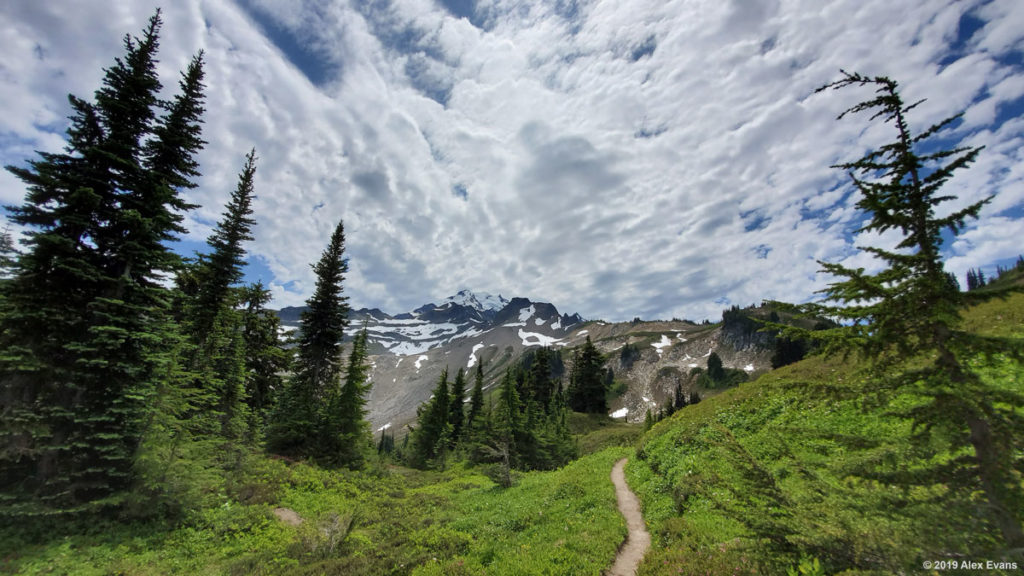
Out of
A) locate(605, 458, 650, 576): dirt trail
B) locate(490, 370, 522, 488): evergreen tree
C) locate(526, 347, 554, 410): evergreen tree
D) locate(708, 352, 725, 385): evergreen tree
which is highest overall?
locate(708, 352, 725, 385): evergreen tree

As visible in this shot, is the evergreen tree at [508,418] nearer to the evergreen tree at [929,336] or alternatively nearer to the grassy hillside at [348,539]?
the grassy hillside at [348,539]

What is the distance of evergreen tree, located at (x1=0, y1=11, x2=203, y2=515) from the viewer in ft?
42.7

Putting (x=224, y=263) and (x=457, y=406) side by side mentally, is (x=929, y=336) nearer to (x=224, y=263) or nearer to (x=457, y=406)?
(x=224, y=263)

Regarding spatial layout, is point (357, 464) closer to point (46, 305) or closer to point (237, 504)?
point (237, 504)

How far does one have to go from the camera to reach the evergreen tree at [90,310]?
1300 cm

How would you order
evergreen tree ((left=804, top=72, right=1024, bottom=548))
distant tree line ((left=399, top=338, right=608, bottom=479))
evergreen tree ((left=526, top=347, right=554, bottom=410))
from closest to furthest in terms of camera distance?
evergreen tree ((left=804, top=72, right=1024, bottom=548)), distant tree line ((left=399, top=338, right=608, bottom=479)), evergreen tree ((left=526, top=347, right=554, bottom=410))

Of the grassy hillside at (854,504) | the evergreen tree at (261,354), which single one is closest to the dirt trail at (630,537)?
the grassy hillside at (854,504)

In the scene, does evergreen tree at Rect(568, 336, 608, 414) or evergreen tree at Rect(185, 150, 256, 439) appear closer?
evergreen tree at Rect(185, 150, 256, 439)

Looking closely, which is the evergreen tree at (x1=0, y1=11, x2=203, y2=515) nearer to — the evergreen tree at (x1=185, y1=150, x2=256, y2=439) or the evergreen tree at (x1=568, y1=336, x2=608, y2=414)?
the evergreen tree at (x1=185, y1=150, x2=256, y2=439)

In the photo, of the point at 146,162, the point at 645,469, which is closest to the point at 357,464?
the point at 645,469

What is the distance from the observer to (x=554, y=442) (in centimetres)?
4175

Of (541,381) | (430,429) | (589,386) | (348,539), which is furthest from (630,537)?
(589,386)

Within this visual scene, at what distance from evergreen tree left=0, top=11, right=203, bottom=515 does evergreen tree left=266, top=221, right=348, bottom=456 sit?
18.4 metres

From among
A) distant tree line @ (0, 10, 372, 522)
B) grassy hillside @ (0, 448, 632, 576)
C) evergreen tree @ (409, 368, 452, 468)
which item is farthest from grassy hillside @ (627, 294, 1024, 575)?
evergreen tree @ (409, 368, 452, 468)
